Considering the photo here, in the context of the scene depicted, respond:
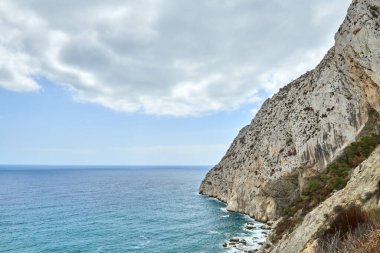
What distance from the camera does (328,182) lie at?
3812cm

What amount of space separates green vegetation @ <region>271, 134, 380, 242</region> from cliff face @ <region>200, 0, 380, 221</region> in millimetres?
6486

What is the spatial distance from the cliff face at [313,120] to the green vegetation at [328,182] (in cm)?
649

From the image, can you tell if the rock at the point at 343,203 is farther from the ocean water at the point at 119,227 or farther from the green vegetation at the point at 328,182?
the ocean water at the point at 119,227

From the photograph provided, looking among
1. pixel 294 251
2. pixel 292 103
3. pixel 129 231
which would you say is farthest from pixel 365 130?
pixel 129 231

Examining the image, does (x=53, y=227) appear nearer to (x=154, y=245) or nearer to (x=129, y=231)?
(x=129, y=231)

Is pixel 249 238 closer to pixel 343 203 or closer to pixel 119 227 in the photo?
pixel 119 227

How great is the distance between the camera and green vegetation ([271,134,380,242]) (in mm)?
34219

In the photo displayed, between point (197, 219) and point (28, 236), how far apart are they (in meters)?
30.0

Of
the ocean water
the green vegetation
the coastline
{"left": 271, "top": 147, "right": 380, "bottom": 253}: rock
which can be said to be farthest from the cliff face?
{"left": 271, "top": 147, "right": 380, "bottom": 253}: rock

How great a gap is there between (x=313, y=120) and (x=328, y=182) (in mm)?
19987

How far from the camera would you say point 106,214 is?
7175 cm

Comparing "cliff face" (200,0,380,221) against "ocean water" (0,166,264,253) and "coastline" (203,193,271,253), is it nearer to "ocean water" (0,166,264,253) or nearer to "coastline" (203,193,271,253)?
"coastline" (203,193,271,253)

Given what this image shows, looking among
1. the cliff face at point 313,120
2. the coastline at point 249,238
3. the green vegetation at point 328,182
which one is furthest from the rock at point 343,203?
the cliff face at point 313,120

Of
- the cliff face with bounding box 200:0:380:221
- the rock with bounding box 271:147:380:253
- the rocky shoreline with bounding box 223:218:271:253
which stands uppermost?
the cliff face with bounding box 200:0:380:221
